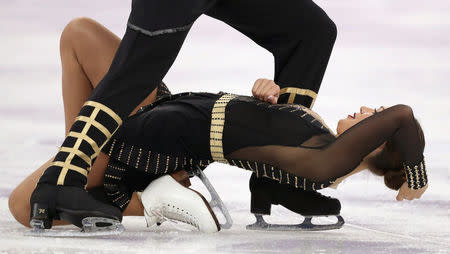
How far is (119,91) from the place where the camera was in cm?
254

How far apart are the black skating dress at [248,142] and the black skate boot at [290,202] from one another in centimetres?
24

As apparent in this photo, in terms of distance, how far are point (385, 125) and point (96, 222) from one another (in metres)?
0.92

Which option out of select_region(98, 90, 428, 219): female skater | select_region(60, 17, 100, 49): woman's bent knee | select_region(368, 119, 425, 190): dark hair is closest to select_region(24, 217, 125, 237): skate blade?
select_region(98, 90, 428, 219): female skater

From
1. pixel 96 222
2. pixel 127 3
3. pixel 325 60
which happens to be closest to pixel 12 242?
pixel 96 222

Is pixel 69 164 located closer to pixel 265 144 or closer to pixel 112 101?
pixel 112 101

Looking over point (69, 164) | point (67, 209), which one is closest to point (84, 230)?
point (67, 209)

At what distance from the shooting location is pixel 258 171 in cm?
271

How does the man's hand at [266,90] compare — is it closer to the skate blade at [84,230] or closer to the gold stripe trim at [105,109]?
the gold stripe trim at [105,109]

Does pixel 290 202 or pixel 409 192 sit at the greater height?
pixel 409 192

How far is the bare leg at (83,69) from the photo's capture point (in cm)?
291

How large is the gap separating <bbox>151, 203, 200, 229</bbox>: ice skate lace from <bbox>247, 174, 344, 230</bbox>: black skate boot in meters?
0.25

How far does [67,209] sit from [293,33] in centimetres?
105

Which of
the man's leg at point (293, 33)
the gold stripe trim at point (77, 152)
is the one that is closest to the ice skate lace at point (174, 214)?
the gold stripe trim at point (77, 152)

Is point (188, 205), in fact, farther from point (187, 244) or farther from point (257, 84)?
point (257, 84)
